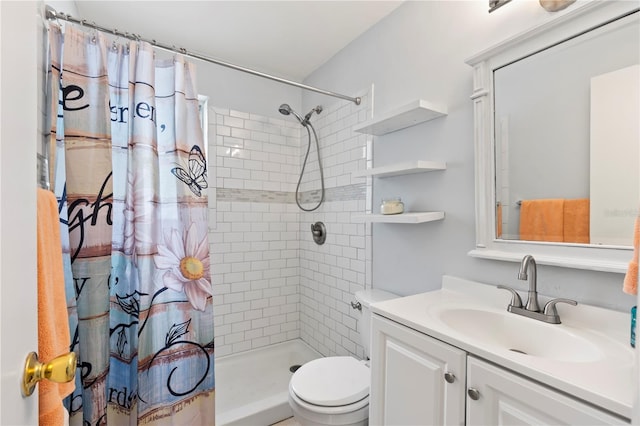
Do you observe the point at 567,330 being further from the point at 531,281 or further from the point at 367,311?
the point at 367,311

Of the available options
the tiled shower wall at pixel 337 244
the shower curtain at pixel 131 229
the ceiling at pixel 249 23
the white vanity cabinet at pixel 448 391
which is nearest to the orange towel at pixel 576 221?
the white vanity cabinet at pixel 448 391

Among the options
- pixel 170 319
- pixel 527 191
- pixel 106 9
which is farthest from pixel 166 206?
pixel 527 191

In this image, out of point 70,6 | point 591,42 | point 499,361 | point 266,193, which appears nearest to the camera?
point 499,361

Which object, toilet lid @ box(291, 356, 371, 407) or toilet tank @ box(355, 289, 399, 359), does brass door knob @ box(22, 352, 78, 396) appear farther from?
toilet tank @ box(355, 289, 399, 359)

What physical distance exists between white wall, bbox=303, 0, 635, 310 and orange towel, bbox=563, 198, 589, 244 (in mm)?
121

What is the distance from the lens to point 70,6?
1691mm

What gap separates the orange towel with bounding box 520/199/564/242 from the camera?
1.16 meters

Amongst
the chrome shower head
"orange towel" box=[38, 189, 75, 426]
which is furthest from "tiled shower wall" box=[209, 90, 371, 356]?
"orange towel" box=[38, 189, 75, 426]

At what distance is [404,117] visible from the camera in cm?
161

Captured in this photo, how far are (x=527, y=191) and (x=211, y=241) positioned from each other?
2.13 meters

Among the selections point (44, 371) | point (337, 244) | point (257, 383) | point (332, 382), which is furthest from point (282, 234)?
point (44, 371)

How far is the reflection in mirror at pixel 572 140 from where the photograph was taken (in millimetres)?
996

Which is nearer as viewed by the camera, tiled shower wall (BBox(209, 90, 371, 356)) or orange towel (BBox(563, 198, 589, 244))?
orange towel (BBox(563, 198, 589, 244))

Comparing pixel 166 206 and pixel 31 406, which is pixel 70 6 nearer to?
pixel 166 206
